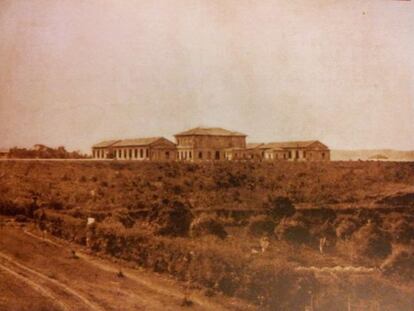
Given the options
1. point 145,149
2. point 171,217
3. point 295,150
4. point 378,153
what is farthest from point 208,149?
point 378,153

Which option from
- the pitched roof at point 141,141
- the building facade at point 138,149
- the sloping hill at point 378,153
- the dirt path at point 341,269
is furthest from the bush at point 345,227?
the pitched roof at point 141,141

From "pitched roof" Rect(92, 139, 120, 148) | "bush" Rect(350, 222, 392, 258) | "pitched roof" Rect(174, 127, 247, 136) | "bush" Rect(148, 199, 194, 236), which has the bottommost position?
"bush" Rect(350, 222, 392, 258)

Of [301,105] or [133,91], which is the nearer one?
[133,91]

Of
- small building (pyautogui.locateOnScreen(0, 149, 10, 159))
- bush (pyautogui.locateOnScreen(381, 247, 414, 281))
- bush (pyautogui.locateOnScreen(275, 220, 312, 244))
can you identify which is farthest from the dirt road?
bush (pyautogui.locateOnScreen(381, 247, 414, 281))

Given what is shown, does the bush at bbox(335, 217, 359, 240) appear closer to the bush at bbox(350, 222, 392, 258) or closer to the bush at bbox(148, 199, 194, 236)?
the bush at bbox(350, 222, 392, 258)

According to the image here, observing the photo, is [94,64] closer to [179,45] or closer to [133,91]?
[133,91]

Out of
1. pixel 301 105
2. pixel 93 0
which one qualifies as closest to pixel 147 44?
pixel 93 0
